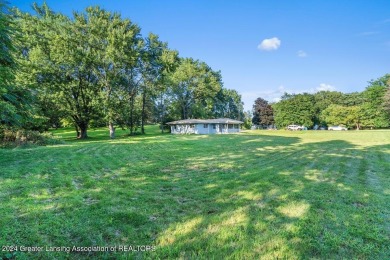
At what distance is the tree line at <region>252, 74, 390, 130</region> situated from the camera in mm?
51938

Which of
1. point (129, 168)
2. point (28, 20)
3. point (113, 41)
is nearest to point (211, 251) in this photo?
point (129, 168)

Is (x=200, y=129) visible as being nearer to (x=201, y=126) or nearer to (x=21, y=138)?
(x=201, y=126)

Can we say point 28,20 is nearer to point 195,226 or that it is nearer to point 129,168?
point 129,168

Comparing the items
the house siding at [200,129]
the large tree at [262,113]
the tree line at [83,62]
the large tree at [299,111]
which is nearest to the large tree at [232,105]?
the large tree at [262,113]

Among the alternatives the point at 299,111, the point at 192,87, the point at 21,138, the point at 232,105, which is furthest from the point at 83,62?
the point at 232,105

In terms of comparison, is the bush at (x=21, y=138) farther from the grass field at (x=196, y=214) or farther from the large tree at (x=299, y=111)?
the large tree at (x=299, y=111)

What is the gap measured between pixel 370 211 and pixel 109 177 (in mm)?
6012

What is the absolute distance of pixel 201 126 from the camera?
39469 millimetres

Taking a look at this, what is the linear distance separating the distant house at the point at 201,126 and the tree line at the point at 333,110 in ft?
85.9

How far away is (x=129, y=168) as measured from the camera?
307 inches

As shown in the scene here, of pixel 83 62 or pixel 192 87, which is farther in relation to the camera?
pixel 192 87

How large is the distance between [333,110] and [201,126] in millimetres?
39493

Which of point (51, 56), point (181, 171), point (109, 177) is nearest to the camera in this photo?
point (109, 177)

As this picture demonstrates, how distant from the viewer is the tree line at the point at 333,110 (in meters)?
51.9
